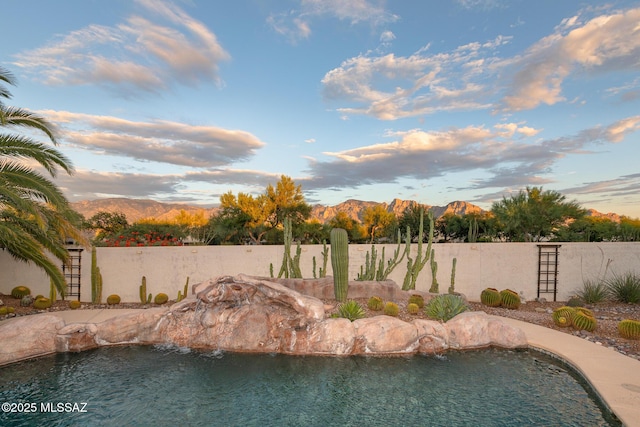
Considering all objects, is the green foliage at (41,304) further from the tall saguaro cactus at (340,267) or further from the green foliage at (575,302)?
the green foliage at (575,302)

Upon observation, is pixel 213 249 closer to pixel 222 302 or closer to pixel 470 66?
pixel 222 302

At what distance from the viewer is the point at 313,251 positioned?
14.8 metres

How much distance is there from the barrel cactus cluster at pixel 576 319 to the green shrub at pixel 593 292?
4171 mm

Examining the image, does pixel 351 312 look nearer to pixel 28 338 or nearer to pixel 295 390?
pixel 295 390

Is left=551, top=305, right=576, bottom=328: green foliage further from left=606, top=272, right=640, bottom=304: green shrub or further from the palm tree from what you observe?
the palm tree

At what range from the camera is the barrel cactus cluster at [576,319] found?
9375 millimetres

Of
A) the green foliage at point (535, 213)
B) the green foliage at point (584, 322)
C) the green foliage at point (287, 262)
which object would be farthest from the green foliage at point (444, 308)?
the green foliage at point (535, 213)

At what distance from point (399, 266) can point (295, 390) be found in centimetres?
932

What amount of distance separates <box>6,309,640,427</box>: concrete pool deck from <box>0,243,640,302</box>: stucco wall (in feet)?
13.1

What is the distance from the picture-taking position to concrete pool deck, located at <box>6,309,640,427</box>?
17.3ft

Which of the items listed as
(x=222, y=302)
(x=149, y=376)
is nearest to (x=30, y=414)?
(x=149, y=376)

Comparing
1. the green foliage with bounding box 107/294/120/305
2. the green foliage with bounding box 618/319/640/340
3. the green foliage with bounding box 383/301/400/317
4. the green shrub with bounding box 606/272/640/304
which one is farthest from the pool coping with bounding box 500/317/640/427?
the green foliage with bounding box 107/294/120/305

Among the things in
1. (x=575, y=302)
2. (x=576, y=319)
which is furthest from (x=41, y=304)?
(x=575, y=302)

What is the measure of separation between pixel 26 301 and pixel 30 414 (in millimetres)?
8413
